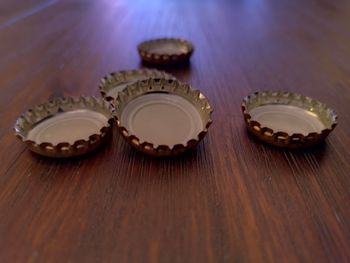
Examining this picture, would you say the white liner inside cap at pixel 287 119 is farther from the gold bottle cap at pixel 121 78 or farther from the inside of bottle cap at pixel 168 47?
the inside of bottle cap at pixel 168 47

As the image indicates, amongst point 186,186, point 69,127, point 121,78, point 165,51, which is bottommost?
point 186,186

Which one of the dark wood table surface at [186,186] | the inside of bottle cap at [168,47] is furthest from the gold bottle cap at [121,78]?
the inside of bottle cap at [168,47]

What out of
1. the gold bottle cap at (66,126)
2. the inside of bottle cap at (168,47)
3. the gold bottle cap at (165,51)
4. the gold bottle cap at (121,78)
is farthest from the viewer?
the inside of bottle cap at (168,47)

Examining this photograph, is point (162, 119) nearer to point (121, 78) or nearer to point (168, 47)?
point (121, 78)

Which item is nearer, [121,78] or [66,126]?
[66,126]

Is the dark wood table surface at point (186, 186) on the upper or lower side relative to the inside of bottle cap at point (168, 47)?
lower

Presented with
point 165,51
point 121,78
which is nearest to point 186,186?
point 121,78

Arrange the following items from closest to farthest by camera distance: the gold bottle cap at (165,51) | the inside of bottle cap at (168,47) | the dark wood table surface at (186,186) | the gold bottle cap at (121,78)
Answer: the dark wood table surface at (186,186) → the gold bottle cap at (121,78) → the gold bottle cap at (165,51) → the inside of bottle cap at (168,47)

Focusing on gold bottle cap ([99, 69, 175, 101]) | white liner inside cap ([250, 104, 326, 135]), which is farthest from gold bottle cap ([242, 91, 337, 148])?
gold bottle cap ([99, 69, 175, 101])
